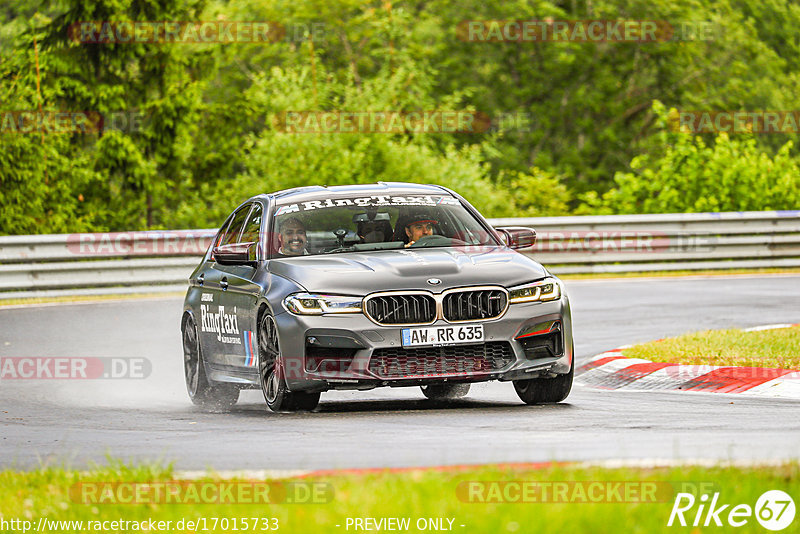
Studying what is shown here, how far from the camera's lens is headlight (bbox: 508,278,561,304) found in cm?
1008

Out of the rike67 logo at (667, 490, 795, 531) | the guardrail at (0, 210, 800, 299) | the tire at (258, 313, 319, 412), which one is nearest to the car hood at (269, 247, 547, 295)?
the tire at (258, 313, 319, 412)

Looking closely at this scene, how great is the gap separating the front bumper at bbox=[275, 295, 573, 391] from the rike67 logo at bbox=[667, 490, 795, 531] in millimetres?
4135

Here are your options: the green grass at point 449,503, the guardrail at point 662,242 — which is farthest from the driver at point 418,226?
the guardrail at point 662,242

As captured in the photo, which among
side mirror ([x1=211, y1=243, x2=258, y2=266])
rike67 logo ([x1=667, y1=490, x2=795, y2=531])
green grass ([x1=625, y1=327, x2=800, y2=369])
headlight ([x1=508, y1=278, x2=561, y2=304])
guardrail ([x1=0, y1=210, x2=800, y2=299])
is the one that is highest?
rike67 logo ([x1=667, y1=490, x2=795, y2=531])

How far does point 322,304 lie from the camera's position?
988 centimetres

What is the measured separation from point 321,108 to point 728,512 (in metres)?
25.8

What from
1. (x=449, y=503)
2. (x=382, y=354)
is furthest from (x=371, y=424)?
(x=449, y=503)

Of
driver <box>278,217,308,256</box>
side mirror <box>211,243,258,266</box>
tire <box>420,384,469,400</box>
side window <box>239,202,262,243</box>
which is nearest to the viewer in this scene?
driver <box>278,217,308,256</box>

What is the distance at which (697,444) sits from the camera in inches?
308

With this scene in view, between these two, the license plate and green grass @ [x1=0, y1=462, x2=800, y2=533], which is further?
the license plate

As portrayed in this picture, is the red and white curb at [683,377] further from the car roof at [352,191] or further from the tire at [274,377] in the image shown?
the tire at [274,377]

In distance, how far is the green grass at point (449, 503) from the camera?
213 inches

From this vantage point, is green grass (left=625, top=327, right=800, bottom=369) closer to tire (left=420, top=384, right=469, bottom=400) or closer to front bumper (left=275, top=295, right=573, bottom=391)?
tire (left=420, top=384, right=469, bottom=400)

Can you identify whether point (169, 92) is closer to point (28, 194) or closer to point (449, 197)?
point (28, 194)
